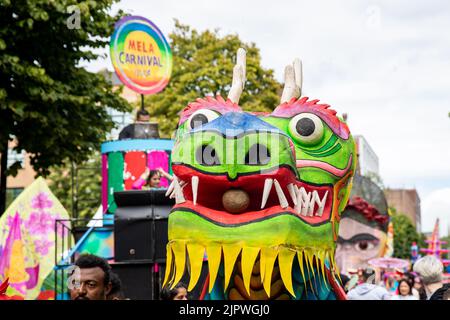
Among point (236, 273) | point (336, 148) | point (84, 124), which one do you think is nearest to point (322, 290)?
point (236, 273)

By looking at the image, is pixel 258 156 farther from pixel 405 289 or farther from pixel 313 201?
pixel 405 289

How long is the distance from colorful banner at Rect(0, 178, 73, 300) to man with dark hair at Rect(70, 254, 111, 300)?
5.25 m

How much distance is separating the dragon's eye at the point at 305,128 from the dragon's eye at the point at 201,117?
0.51 metres

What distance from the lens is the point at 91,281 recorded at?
5.29m

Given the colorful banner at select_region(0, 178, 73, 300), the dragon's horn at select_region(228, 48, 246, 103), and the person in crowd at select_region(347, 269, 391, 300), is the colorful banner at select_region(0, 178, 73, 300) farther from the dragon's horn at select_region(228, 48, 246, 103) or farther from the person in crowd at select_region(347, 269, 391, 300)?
the dragon's horn at select_region(228, 48, 246, 103)

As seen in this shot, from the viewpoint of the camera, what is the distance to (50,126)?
1320 centimetres

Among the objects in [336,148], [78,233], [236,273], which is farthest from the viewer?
[78,233]

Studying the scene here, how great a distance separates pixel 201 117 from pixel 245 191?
2.46 feet

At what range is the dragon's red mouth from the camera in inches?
175

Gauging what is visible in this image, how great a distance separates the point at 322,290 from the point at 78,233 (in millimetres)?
6129

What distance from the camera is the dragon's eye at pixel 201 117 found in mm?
5039

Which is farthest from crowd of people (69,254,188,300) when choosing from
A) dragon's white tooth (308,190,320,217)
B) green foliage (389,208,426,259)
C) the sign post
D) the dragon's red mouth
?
green foliage (389,208,426,259)

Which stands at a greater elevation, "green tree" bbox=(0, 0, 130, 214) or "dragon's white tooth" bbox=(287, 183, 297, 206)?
"green tree" bbox=(0, 0, 130, 214)
